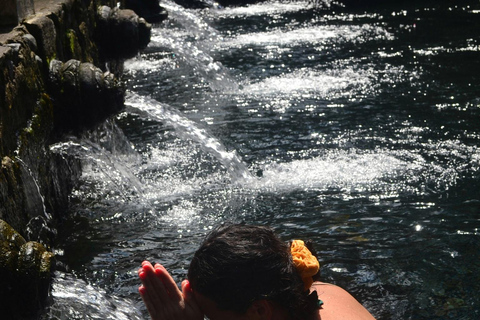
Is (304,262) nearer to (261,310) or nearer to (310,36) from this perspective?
(261,310)

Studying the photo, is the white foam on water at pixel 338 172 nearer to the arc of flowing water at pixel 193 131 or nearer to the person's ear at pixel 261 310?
the arc of flowing water at pixel 193 131

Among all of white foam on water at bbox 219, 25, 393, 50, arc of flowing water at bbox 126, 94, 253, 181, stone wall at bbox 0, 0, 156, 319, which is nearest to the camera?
stone wall at bbox 0, 0, 156, 319

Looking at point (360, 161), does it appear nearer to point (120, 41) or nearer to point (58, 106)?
point (58, 106)

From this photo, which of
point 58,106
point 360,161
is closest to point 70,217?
point 58,106

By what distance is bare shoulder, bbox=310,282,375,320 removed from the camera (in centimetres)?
240

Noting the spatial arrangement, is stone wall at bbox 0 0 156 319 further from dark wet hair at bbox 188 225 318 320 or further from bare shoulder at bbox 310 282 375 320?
bare shoulder at bbox 310 282 375 320

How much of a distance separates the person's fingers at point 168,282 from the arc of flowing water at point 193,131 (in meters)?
3.04

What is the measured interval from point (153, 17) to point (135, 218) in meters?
8.70

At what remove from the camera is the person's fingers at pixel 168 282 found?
7.04 ft

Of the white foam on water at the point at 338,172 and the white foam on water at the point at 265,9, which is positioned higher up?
the white foam on water at the point at 338,172

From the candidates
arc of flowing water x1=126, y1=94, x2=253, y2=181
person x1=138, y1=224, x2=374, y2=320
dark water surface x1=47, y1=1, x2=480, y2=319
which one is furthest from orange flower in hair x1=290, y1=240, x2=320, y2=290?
arc of flowing water x1=126, y1=94, x2=253, y2=181

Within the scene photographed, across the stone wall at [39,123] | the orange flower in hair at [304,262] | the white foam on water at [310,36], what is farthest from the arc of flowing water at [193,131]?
the white foam on water at [310,36]

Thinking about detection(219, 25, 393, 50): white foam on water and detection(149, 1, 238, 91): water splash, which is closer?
detection(149, 1, 238, 91): water splash

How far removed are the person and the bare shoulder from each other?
0.64 ft
